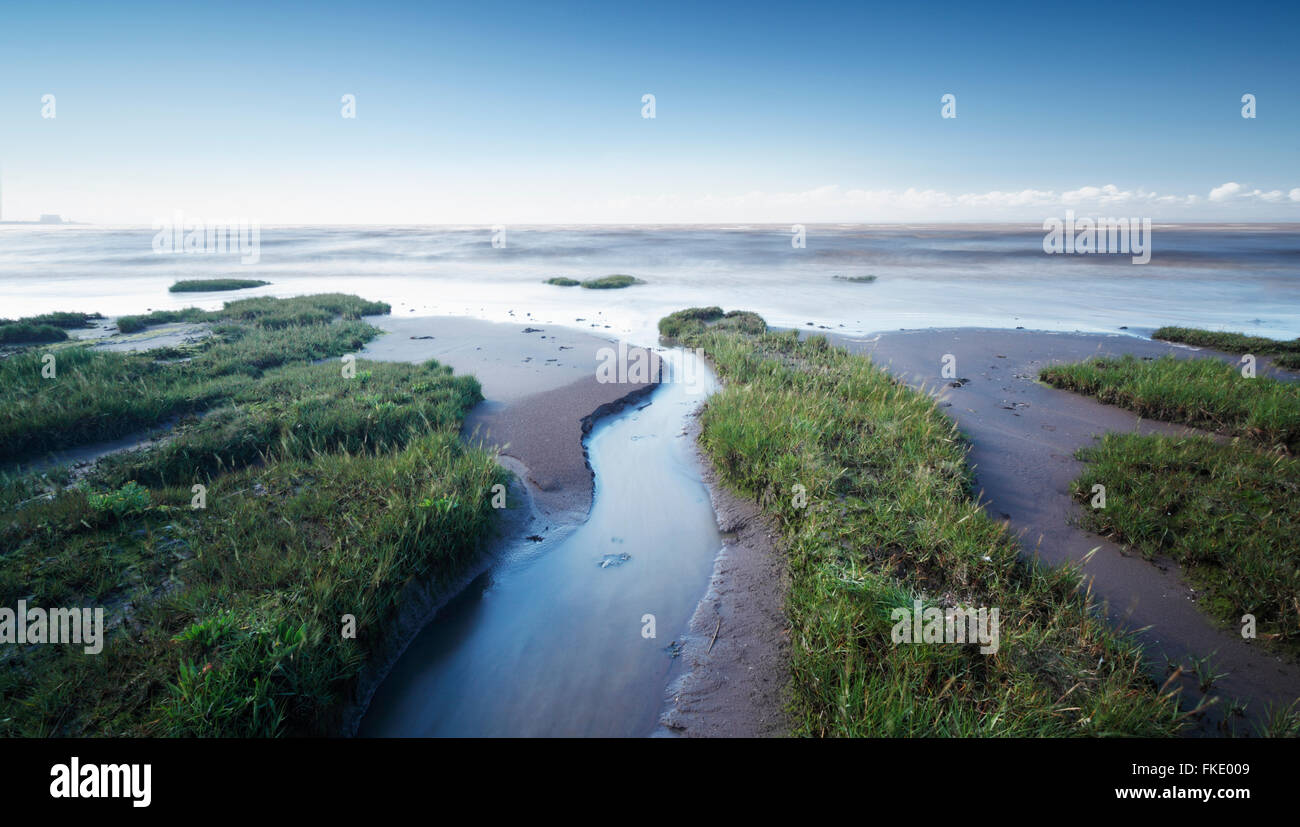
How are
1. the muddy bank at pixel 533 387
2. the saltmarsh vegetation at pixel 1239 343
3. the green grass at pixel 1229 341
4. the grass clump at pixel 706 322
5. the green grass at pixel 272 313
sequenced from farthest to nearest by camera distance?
the grass clump at pixel 706 322 → the green grass at pixel 272 313 → the green grass at pixel 1229 341 → the saltmarsh vegetation at pixel 1239 343 → the muddy bank at pixel 533 387

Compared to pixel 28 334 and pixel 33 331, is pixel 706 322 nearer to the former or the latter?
pixel 33 331

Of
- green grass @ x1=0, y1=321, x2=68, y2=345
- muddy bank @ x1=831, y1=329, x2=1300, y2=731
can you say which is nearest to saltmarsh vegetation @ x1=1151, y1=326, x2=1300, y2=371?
muddy bank @ x1=831, y1=329, x2=1300, y2=731

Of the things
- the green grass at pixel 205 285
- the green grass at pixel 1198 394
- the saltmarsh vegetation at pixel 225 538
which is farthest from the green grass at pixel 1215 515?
the green grass at pixel 205 285

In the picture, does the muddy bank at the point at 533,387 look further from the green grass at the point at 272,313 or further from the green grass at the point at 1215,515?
the green grass at the point at 1215,515

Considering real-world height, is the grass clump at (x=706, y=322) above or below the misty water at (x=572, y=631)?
above

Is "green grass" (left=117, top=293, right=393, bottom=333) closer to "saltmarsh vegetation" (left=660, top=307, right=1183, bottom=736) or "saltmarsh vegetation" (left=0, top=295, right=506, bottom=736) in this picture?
"saltmarsh vegetation" (left=0, top=295, right=506, bottom=736)

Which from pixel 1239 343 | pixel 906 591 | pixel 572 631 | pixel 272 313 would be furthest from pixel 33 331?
pixel 1239 343
